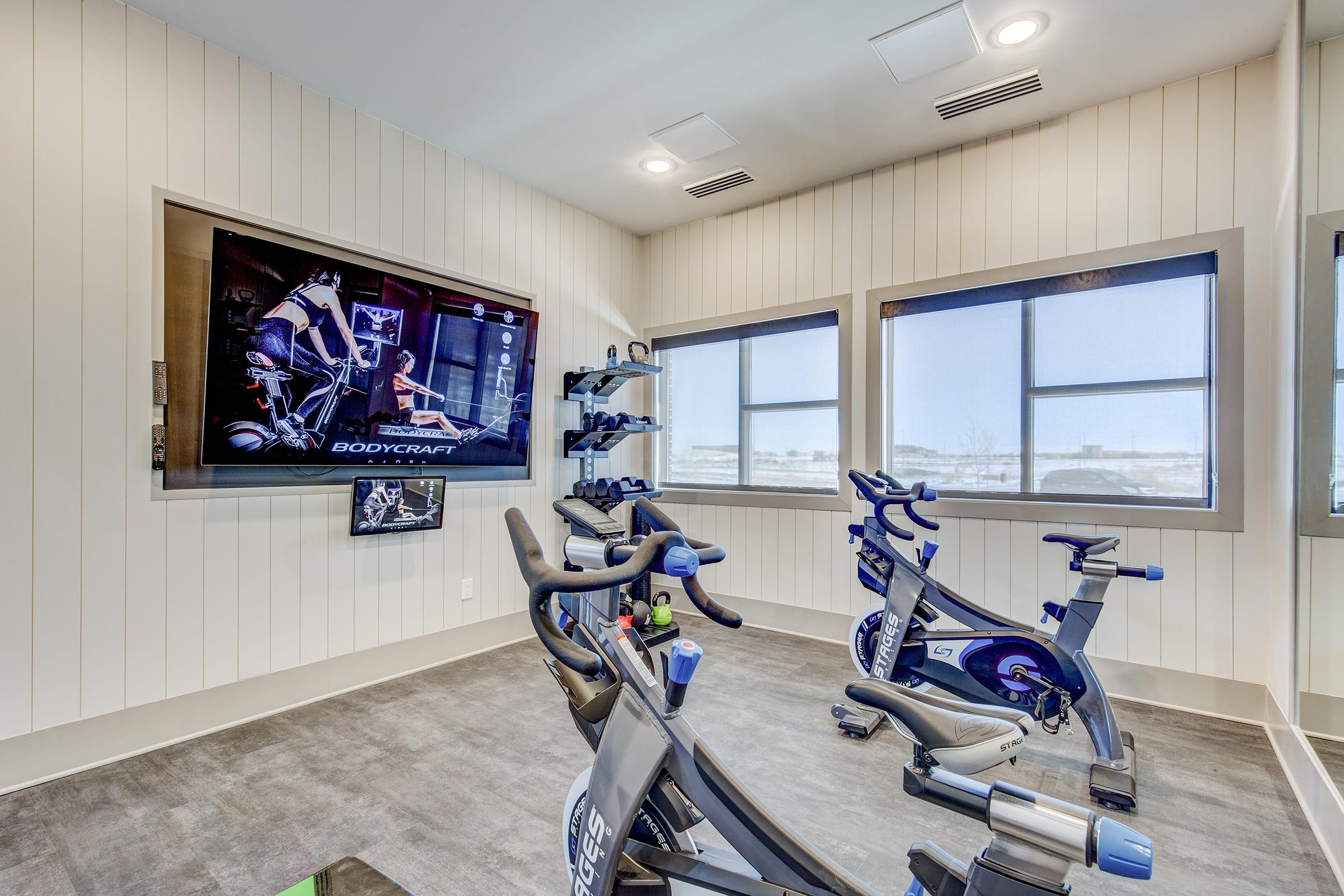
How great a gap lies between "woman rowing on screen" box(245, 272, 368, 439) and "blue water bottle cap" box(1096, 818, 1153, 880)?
324 cm

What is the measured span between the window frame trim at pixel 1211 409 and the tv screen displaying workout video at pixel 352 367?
115 inches

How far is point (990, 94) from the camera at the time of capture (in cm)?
300

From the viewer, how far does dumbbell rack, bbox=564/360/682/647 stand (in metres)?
4.04

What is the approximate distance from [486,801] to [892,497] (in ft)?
7.11

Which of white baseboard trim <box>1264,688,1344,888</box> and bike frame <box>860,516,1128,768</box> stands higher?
bike frame <box>860,516,1128,768</box>

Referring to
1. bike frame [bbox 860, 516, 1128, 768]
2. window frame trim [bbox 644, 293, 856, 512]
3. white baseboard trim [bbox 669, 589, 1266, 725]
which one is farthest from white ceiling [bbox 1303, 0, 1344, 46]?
white baseboard trim [bbox 669, 589, 1266, 725]

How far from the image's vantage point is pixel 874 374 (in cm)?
382

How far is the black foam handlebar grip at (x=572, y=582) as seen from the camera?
1.07 meters

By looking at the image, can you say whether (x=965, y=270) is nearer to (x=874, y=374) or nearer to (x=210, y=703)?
(x=874, y=374)

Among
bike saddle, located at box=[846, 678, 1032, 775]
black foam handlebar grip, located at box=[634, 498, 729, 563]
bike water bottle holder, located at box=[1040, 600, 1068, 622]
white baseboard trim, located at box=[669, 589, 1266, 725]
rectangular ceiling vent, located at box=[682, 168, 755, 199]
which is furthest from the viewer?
rectangular ceiling vent, located at box=[682, 168, 755, 199]

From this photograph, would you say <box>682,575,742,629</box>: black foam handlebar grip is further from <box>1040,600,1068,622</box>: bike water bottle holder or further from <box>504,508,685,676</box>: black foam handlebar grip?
<box>1040,600,1068,622</box>: bike water bottle holder

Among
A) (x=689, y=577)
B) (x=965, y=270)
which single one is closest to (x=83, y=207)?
(x=689, y=577)

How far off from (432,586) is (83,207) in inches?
92.0

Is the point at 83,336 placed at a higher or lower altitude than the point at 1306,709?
higher
